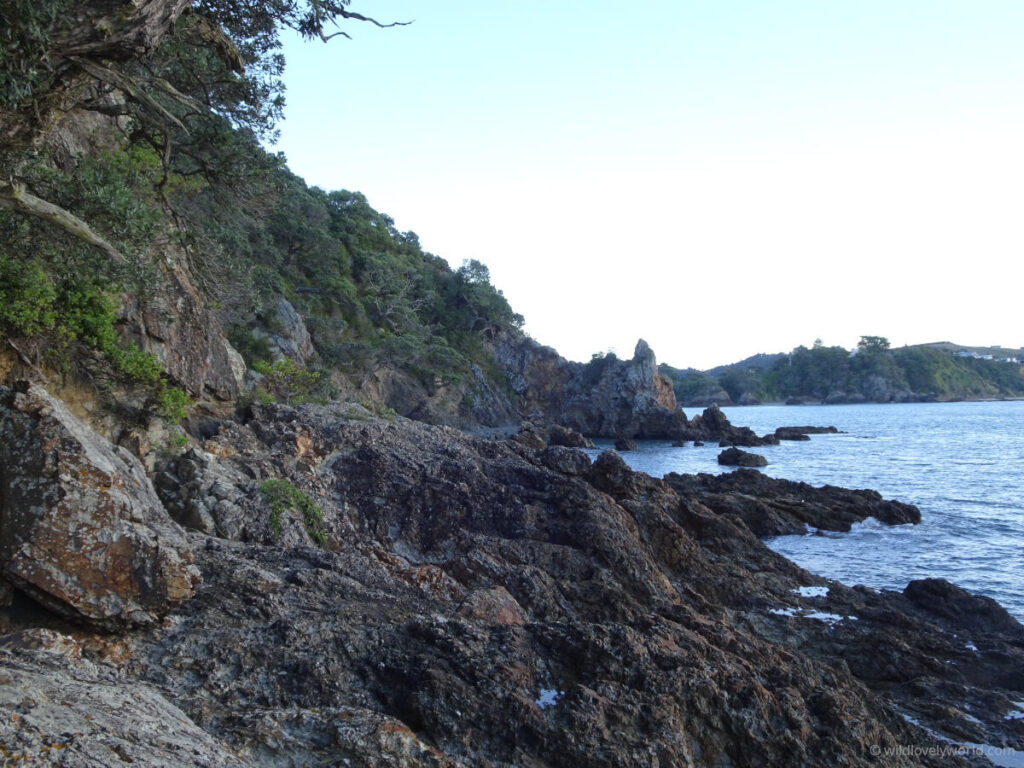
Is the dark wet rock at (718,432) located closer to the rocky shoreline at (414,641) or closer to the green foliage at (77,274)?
the rocky shoreline at (414,641)

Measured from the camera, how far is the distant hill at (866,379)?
150 m

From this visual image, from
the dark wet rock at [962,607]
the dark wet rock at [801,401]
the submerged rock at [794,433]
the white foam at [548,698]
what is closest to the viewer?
the white foam at [548,698]

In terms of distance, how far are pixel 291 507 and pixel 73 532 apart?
5626mm

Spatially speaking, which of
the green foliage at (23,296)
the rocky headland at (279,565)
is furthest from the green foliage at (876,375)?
the green foliage at (23,296)

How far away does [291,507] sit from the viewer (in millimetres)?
11398

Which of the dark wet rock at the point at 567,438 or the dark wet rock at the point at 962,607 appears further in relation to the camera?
the dark wet rock at the point at 567,438

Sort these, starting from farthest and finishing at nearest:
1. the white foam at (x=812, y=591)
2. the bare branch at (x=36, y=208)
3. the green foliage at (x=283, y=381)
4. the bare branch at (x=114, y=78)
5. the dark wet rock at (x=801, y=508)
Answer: the dark wet rock at (x=801, y=508) → the green foliage at (x=283, y=381) → the white foam at (x=812, y=591) → the bare branch at (x=114, y=78) → the bare branch at (x=36, y=208)

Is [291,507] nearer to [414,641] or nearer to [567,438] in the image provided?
[414,641]

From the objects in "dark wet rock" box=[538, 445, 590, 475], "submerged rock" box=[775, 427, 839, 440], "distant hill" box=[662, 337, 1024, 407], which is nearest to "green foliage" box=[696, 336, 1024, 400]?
"distant hill" box=[662, 337, 1024, 407]

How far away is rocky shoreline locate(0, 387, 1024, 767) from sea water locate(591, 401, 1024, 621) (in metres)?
5.13

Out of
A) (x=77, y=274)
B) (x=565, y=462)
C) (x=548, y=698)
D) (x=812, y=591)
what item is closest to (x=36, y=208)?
(x=77, y=274)

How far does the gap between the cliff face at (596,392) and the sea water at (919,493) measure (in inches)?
321

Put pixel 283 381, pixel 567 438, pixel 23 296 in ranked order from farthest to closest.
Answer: pixel 567 438, pixel 283 381, pixel 23 296

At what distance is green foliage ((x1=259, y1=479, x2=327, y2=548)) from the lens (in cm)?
1086
